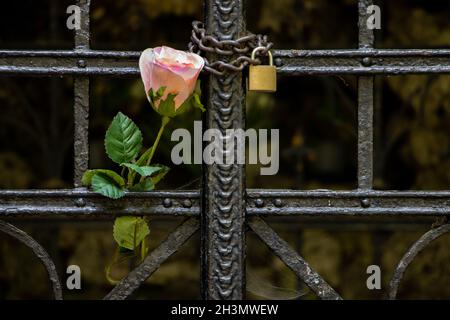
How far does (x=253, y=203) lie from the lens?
3.85ft

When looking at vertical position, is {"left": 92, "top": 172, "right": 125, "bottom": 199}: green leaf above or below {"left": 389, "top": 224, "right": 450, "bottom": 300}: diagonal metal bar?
above

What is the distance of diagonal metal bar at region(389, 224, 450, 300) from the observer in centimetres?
116

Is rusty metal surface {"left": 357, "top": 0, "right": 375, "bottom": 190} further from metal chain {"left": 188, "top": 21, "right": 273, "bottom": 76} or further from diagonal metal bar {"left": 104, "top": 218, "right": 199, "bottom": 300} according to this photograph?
diagonal metal bar {"left": 104, "top": 218, "right": 199, "bottom": 300}

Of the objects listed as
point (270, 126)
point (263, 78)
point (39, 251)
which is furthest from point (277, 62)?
point (270, 126)

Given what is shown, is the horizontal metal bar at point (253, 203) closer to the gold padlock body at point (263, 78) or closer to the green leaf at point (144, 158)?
the green leaf at point (144, 158)

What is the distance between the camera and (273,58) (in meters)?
1.16

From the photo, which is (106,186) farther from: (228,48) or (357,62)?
(357,62)

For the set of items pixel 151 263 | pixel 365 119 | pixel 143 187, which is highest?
pixel 365 119

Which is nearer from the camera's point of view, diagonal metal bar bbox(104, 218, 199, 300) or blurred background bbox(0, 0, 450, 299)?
diagonal metal bar bbox(104, 218, 199, 300)

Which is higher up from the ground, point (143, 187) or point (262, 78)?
point (262, 78)

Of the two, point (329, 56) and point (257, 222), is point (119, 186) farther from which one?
point (329, 56)

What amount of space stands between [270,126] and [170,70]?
1.76 meters

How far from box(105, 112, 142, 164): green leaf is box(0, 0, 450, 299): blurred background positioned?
1.54 metres

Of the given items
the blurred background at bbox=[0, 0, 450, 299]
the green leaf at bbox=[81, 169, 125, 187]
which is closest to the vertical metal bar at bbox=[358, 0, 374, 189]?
the green leaf at bbox=[81, 169, 125, 187]
